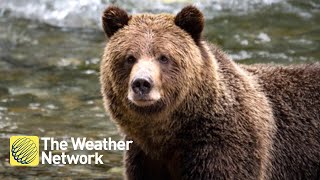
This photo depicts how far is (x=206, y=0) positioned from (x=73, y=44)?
3.42 meters

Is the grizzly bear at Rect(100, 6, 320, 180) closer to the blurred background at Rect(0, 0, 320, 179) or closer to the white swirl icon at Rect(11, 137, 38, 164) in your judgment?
the blurred background at Rect(0, 0, 320, 179)

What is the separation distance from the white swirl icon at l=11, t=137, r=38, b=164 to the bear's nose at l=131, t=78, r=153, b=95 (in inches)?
109

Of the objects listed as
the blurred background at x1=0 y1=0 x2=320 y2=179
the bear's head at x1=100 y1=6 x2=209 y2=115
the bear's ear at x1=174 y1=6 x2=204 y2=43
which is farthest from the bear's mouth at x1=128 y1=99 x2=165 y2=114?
the blurred background at x1=0 y1=0 x2=320 y2=179

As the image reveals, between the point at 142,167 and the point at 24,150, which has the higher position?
the point at 142,167

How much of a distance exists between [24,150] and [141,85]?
3411 mm

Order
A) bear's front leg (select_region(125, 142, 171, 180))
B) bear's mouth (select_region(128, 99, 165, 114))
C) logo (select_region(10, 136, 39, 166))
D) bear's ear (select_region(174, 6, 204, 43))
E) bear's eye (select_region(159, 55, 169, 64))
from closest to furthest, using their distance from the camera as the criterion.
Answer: bear's mouth (select_region(128, 99, 165, 114)) → bear's eye (select_region(159, 55, 169, 64)) → bear's ear (select_region(174, 6, 204, 43)) → bear's front leg (select_region(125, 142, 171, 180)) → logo (select_region(10, 136, 39, 166))

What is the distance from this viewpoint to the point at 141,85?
7.11m

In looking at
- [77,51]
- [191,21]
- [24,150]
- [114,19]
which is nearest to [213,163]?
[191,21]

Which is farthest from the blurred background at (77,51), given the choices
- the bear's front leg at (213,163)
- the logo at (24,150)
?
the bear's front leg at (213,163)

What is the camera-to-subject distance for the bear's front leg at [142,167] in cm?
790

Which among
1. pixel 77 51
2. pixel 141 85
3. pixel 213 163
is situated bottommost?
pixel 77 51

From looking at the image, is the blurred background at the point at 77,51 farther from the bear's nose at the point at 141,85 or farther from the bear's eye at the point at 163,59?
the bear's nose at the point at 141,85

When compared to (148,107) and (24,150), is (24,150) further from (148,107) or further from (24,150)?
(148,107)

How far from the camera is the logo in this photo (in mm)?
9523
